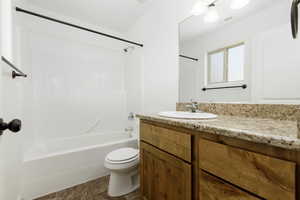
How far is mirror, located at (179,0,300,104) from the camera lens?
0.81 m

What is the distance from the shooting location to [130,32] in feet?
8.02

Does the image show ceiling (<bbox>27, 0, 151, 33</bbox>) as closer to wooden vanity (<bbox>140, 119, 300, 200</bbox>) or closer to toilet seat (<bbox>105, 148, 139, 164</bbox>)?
wooden vanity (<bbox>140, 119, 300, 200</bbox>)

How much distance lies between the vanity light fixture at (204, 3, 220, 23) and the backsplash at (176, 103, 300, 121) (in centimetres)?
81

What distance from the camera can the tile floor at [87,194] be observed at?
133cm

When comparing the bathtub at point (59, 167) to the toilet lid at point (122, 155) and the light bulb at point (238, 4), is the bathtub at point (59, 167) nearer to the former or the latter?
the toilet lid at point (122, 155)

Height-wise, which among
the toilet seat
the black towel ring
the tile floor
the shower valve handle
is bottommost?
the tile floor

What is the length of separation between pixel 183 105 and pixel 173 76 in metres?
0.39

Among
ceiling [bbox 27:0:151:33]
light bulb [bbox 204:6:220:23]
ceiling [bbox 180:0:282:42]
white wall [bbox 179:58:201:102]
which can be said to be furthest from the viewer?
ceiling [bbox 27:0:151:33]

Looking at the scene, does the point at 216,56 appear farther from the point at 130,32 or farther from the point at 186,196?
the point at 130,32

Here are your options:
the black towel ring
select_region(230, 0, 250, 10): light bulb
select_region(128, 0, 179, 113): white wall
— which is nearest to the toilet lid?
select_region(128, 0, 179, 113): white wall

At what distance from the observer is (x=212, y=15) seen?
1.21 m

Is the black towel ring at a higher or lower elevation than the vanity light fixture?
lower

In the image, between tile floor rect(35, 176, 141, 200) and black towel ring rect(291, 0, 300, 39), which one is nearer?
black towel ring rect(291, 0, 300, 39)

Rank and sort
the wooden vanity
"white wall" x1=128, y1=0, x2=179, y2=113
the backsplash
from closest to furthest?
the wooden vanity < the backsplash < "white wall" x1=128, y1=0, x2=179, y2=113
